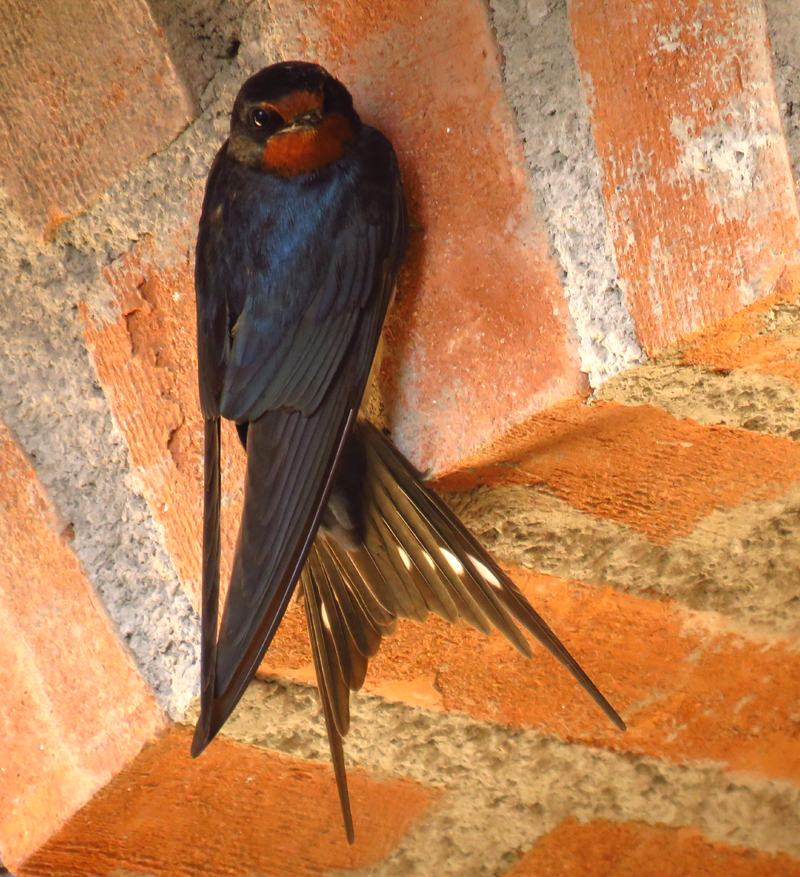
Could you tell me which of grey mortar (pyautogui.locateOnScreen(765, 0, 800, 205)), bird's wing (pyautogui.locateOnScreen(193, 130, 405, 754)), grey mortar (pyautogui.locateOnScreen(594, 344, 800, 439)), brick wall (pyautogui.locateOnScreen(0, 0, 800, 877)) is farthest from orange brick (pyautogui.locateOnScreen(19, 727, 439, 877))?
grey mortar (pyautogui.locateOnScreen(765, 0, 800, 205))

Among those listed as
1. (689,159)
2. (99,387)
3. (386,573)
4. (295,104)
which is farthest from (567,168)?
(99,387)

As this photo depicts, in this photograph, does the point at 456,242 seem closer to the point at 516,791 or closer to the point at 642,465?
the point at 642,465

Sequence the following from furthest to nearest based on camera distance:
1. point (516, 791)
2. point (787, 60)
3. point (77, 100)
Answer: point (516, 791) < point (77, 100) < point (787, 60)

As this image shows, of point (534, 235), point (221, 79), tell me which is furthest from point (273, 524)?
point (221, 79)

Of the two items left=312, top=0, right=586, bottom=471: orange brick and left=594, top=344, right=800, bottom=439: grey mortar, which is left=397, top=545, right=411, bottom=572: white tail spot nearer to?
left=312, top=0, right=586, bottom=471: orange brick

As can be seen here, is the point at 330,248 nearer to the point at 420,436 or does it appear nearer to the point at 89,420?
the point at 420,436

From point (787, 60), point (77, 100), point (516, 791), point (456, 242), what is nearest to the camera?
point (787, 60)
